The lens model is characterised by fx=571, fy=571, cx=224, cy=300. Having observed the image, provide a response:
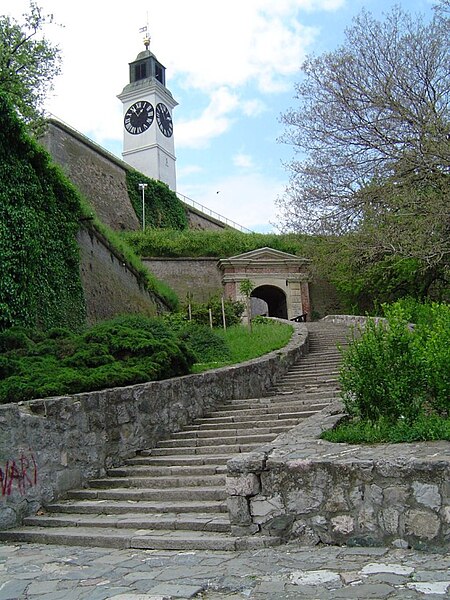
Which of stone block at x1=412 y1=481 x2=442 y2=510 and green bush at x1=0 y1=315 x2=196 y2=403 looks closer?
stone block at x1=412 y1=481 x2=442 y2=510

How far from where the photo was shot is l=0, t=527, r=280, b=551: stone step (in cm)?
485

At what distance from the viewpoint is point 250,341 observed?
15.8 meters

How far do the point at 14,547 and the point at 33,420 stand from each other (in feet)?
4.70

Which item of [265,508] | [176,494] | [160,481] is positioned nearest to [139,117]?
[160,481]

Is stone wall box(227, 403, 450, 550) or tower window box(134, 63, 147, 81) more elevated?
tower window box(134, 63, 147, 81)

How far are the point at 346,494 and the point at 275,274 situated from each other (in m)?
24.1

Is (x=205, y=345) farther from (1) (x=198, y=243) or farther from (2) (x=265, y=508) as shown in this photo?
(1) (x=198, y=243)

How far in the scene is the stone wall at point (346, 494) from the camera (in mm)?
4320

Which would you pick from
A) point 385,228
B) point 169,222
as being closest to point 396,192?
point 385,228

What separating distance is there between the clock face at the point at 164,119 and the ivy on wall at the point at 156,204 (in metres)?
16.6

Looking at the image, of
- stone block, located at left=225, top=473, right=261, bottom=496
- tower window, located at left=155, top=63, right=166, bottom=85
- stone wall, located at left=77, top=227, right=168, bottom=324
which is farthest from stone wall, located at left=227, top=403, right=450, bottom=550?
tower window, located at left=155, top=63, right=166, bottom=85

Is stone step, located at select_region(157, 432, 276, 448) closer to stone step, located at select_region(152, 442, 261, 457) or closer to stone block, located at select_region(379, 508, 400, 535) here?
stone step, located at select_region(152, 442, 261, 457)

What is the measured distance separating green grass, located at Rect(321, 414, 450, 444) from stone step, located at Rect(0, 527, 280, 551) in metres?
1.19

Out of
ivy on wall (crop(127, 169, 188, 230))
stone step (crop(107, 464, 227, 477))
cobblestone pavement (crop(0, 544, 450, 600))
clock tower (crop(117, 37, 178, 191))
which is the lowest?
cobblestone pavement (crop(0, 544, 450, 600))
